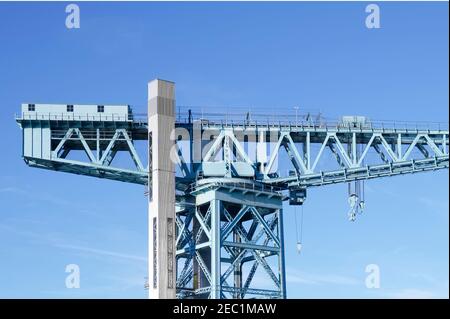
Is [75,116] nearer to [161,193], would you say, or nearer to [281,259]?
Answer: [161,193]

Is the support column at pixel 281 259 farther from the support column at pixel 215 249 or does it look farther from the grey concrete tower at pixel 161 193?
the grey concrete tower at pixel 161 193

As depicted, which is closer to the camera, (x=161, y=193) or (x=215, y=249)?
(x=161, y=193)

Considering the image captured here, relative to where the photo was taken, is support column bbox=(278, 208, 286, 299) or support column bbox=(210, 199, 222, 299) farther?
support column bbox=(278, 208, 286, 299)

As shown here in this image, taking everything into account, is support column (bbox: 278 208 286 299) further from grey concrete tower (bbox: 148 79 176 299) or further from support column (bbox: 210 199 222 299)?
grey concrete tower (bbox: 148 79 176 299)

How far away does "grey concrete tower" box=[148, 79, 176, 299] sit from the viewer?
3784 inches

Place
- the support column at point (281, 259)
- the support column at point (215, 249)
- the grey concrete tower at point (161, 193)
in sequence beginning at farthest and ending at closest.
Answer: the support column at point (281, 259)
the support column at point (215, 249)
the grey concrete tower at point (161, 193)

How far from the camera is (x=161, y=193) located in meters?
96.6

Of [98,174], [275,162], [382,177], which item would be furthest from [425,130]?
[98,174]

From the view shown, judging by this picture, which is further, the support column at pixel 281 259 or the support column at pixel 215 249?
the support column at pixel 281 259

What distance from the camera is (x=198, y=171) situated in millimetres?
103688

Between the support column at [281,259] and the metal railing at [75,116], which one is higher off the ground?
the metal railing at [75,116]

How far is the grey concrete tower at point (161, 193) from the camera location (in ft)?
315

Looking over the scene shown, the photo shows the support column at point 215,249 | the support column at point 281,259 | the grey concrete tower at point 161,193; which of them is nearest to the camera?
the grey concrete tower at point 161,193

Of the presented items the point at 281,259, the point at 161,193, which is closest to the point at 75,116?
the point at 161,193
